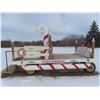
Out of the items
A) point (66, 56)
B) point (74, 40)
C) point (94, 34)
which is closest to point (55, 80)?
point (66, 56)

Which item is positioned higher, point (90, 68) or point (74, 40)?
point (74, 40)

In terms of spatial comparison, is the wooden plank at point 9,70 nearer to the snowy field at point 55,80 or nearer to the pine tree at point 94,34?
the snowy field at point 55,80

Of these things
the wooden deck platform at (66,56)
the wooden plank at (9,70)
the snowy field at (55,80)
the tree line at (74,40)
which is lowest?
the snowy field at (55,80)

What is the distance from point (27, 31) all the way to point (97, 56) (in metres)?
0.49

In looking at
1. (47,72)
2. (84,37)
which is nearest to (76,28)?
(84,37)

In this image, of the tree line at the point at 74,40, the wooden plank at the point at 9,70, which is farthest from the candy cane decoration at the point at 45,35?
the wooden plank at the point at 9,70

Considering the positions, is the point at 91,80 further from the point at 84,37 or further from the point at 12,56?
the point at 12,56

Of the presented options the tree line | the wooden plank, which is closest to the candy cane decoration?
the tree line

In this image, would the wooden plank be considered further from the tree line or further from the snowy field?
the tree line

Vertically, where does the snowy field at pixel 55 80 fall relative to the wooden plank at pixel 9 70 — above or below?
below

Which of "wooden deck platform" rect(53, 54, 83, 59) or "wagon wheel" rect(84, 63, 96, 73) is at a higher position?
"wooden deck platform" rect(53, 54, 83, 59)

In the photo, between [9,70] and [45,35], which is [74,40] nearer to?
[45,35]

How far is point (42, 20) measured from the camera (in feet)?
6.17

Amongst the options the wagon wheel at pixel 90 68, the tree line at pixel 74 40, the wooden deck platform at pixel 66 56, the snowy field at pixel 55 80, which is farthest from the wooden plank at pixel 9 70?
the wagon wheel at pixel 90 68
